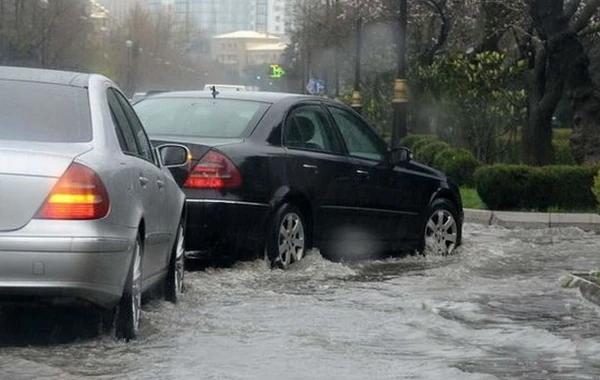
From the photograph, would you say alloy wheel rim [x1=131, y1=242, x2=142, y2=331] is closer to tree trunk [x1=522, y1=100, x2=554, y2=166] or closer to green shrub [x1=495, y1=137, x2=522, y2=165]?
tree trunk [x1=522, y1=100, x2=554, y2=166]

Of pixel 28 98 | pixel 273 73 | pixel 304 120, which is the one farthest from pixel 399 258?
pixel 273 73

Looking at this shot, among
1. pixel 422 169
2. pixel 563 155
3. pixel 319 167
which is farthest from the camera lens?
pixel 563 155

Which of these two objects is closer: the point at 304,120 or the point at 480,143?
the point at 304,120

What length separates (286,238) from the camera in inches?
467

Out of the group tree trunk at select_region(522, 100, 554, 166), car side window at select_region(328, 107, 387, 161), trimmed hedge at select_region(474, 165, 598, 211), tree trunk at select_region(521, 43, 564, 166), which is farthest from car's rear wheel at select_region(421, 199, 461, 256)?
tree trunk at select_region(522, 100, 554, 166)

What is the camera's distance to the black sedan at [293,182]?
36.7ft

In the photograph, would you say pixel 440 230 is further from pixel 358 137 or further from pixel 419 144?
pixel 419 144

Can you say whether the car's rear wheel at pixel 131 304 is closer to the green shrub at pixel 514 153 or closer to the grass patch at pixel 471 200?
the grass patch at pixel 471 200

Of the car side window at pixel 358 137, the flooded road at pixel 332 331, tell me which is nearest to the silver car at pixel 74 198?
the flooded road at pixel 332 331

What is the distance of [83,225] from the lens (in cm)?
731

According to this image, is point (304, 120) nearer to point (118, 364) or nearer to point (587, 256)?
point (587, 256)

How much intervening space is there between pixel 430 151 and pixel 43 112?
19767 mm

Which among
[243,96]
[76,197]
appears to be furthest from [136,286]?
[243,96]

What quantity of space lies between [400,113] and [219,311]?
19098 millimetres
